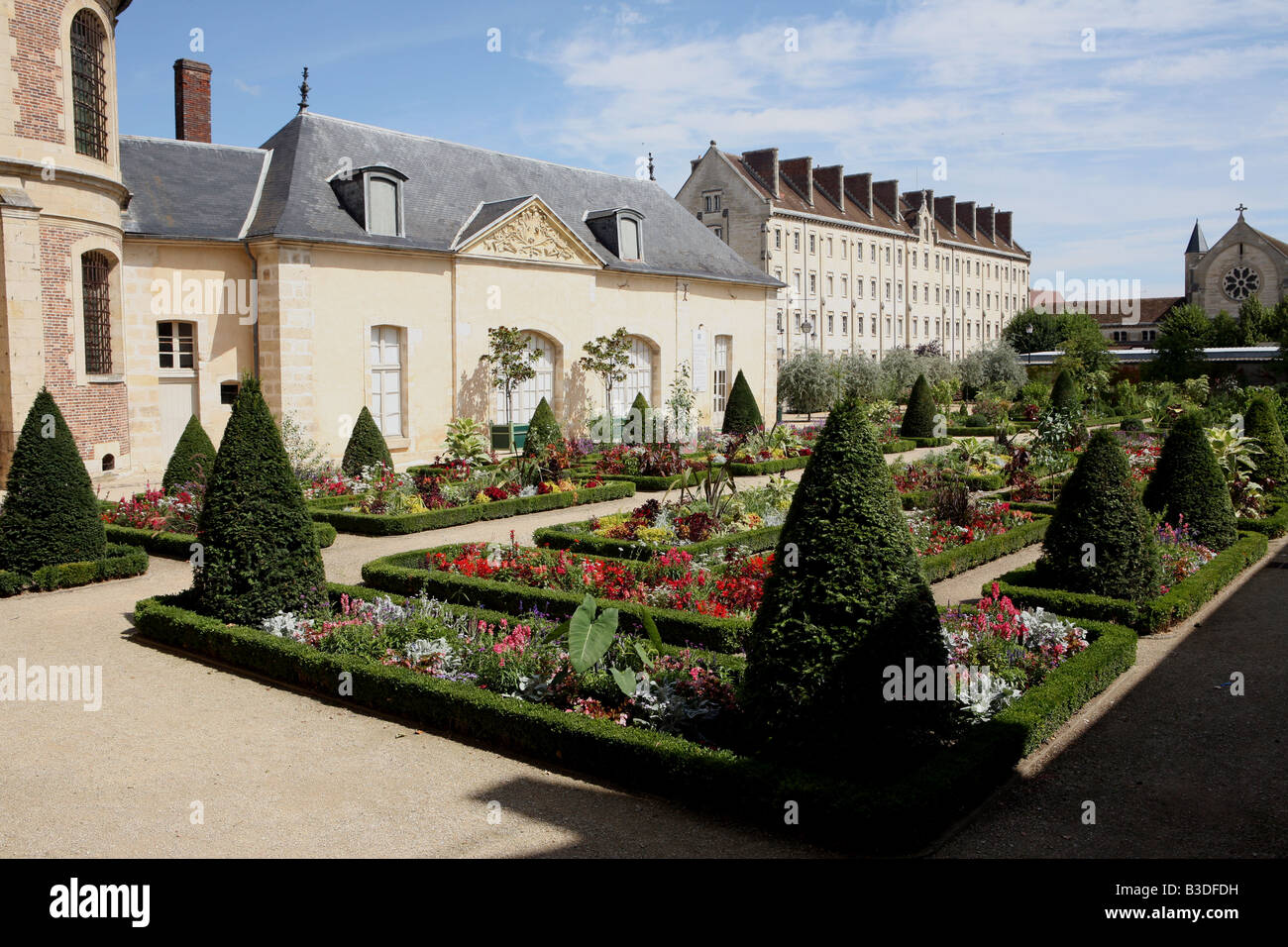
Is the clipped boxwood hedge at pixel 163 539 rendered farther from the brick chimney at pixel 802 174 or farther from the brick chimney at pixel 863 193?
the brick chimney at pixel 863 193

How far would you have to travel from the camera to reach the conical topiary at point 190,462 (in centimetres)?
1374

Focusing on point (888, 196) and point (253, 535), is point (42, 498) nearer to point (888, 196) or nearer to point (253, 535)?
point (253, 535)

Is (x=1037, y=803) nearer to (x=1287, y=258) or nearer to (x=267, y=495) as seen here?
(x=267, y=495)

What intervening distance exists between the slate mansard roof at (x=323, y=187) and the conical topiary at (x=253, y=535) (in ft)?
38.4

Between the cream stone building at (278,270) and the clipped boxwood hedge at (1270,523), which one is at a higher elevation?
the cream stone building at (278,270)

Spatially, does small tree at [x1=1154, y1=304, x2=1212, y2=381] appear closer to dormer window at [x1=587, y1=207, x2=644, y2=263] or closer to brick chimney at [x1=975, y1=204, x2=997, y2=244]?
dormer window at [x1=587, y1=207, x2=644, y2=263]

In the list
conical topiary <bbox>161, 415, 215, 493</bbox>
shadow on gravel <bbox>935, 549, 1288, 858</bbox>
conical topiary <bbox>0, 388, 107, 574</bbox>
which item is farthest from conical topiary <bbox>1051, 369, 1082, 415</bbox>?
conical topiary <bbox>0, 388, 107, 574</bbox>

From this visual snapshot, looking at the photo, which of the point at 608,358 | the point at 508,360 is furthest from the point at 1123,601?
the point at 608,358

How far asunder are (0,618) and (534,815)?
663 cm

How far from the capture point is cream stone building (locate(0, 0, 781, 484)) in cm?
1591

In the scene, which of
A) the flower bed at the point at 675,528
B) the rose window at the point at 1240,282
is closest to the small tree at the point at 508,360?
the flower bed at the point at 675,528

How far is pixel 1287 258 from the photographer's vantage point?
212 ft

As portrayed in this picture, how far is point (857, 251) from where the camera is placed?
56.0m

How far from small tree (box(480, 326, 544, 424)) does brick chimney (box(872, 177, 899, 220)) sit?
42.5m
